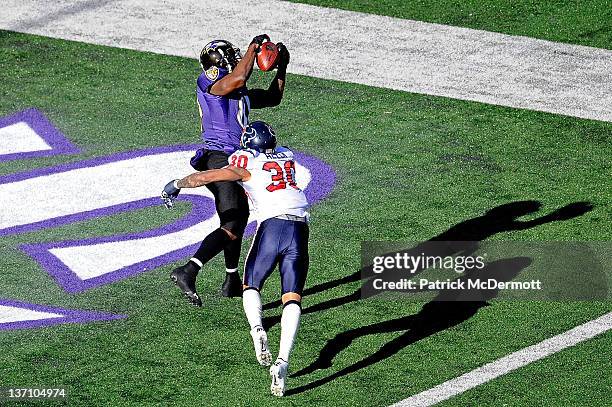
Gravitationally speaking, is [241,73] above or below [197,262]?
above

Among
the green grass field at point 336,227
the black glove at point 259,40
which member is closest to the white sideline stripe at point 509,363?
the green grass field at point 336,227

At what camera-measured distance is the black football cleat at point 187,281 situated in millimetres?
10430

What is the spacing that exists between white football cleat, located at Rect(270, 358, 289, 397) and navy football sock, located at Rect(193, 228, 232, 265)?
155cm

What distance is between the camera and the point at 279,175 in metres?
9.92

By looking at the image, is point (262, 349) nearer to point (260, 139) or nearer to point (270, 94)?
point (260, 139)

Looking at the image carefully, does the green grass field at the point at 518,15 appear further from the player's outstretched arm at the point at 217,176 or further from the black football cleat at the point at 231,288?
the player's outstretched arm at the point at 217,176

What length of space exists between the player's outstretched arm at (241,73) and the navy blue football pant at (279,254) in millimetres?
1420

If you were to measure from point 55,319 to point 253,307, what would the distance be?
196 centimetres

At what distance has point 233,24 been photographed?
56.2ft

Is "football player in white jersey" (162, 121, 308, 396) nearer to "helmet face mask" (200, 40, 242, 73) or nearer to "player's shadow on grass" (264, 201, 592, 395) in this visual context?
"player's shadow on grass" (264, 201, 592, 395)

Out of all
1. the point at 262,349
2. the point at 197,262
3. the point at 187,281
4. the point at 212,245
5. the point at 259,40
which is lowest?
the point at 262,349

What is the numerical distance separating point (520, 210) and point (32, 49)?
6865mm

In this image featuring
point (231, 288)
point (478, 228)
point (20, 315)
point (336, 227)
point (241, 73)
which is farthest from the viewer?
point (336, 227)

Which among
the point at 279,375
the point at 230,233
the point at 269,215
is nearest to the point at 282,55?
the point at 230,233
